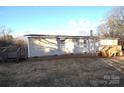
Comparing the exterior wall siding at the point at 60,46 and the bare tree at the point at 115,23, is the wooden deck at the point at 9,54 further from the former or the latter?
the bare tree at the point at 115,23

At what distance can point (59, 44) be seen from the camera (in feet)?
51.4

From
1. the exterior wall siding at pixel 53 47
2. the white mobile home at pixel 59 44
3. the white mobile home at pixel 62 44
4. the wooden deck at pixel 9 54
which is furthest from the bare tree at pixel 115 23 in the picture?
the wooden deck at pixel 9 54

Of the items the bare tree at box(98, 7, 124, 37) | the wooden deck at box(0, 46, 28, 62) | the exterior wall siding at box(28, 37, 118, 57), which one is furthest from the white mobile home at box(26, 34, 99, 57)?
the bare tree at box(98, 7, 124, 37)

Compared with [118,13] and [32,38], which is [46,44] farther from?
[118,13]

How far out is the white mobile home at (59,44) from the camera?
47.7 feet

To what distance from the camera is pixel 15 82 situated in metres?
Result: 6.61

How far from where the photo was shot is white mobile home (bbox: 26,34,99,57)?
1454cm

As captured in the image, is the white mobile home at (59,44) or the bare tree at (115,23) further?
the bare tree at (115,23)

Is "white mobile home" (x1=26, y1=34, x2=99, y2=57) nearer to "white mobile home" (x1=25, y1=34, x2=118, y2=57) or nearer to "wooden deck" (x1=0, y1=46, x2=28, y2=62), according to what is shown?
"white mobile home" (x1=25, y1=34, x2=118, y2=57)

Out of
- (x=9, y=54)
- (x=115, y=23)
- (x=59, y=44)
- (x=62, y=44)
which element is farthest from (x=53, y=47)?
(x=115, y=23)

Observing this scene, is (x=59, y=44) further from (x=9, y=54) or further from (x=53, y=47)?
(x=9, y=54)
